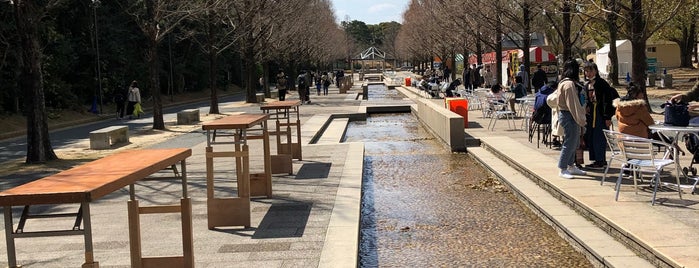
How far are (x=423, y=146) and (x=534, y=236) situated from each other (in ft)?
26.0

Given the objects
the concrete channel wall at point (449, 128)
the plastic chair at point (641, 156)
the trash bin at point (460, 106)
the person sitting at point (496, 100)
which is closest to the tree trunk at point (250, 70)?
the person sitting at point (496, 100)

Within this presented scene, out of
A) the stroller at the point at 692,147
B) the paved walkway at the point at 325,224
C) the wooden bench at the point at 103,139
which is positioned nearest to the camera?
the paved walkway at the point at 325,224

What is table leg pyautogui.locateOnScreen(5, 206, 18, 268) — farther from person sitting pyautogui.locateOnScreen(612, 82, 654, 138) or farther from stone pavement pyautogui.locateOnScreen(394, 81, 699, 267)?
person sitting pyautogui.locateOnScreen(612, 82, 654, 138)

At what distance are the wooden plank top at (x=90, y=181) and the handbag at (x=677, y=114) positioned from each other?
6.35 meters

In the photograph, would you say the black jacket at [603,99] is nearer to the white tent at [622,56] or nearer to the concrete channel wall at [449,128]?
the concrete channel wall at [449,128]

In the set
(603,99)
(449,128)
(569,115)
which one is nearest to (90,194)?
(569,115)

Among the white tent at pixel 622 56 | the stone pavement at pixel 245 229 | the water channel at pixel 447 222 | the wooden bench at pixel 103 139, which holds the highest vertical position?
the white tent at pixel 622 56

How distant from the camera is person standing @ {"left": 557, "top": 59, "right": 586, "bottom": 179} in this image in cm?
833

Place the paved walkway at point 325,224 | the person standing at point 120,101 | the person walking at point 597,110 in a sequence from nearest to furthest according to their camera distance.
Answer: the paved walkway at point 325,224
the person walking at point 597,110
the person standing at point 120,101

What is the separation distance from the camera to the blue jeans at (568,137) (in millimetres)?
8500

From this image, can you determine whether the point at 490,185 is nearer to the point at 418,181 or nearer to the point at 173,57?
the point at 418,181

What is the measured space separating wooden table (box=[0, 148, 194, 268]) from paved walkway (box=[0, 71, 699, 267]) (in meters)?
1.15

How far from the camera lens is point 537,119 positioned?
39.3 ft

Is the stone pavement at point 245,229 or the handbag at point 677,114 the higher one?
the handbag at point 677,114
